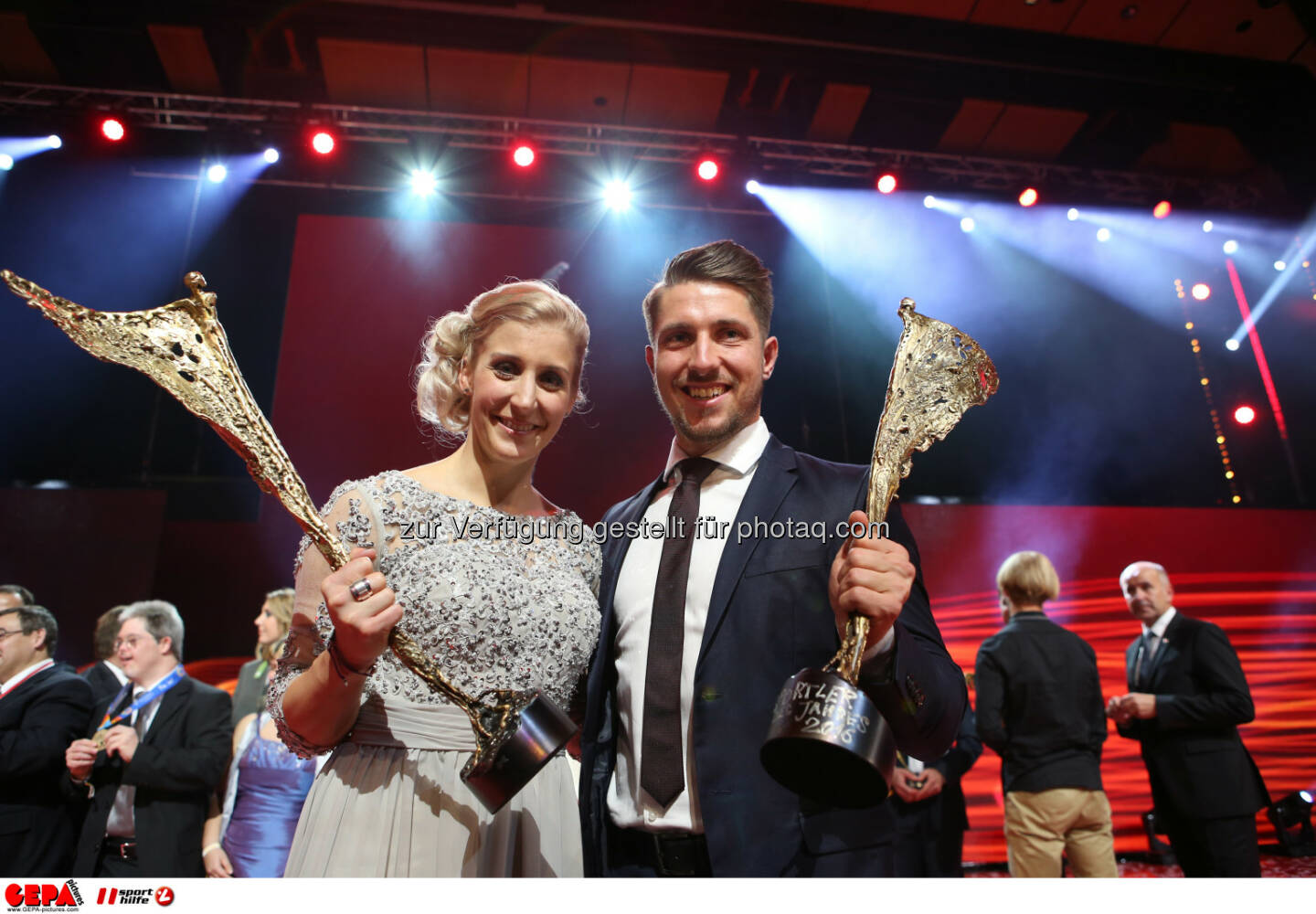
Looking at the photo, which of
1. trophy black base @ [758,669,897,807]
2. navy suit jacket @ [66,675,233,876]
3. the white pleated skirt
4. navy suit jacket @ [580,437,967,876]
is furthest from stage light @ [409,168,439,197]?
trophy black base @ [758,669,897,807]

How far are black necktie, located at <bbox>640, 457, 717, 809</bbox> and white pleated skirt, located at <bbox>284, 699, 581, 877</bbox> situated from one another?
0.29m

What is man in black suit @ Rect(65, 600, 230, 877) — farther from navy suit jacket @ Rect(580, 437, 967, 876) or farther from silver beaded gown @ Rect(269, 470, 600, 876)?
navy suit jacket @ Rect(580, 437, 967, 876)

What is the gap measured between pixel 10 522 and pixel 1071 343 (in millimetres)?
8656

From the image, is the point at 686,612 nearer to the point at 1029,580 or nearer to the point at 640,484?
the point at 1029,580

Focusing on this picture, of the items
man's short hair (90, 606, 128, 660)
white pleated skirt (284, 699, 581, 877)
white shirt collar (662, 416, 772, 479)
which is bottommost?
white pleated skirt (284, 699, 581, 877)

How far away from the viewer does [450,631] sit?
5.35 feet

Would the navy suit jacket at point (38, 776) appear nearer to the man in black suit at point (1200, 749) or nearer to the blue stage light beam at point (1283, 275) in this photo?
the man in black suit at point (1200, 749)

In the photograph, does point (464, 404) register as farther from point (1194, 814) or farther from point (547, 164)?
point (547, 164)

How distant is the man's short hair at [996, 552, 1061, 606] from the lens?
4125mm

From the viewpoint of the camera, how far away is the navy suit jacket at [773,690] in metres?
1.46

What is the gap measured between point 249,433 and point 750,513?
1025 mm

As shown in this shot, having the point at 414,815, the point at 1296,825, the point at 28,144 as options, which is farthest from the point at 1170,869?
the point at 28,144

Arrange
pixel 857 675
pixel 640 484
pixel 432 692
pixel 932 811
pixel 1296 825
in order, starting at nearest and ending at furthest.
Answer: pixel 857 675 < pixel 432 692 < pixel 932 811 < pixel 1296 825 < pixel 640 484
